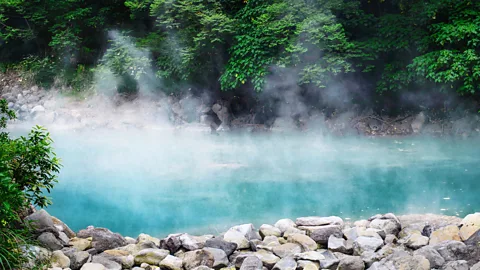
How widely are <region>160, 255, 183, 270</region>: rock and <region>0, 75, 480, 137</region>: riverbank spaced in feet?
30.6

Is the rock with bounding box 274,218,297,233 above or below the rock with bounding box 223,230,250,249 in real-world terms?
→ above

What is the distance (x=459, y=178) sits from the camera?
700 cm

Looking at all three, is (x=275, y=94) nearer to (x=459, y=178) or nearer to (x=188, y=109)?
(x=188, y=109)

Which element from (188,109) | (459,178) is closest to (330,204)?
(459,178)

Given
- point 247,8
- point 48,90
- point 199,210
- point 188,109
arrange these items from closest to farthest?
point 199,210 < point 247,8 < point 188,109 < point 48,90

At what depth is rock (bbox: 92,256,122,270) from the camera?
10.8 ft

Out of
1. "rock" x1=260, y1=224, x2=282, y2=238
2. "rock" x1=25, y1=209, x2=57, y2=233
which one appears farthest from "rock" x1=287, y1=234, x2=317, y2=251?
"rock" x1=25, y1=209, x2=57, y2=233

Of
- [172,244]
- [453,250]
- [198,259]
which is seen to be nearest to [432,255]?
[453,250]

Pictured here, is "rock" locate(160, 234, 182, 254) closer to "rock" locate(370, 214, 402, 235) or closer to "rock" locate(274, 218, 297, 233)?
"rock" locate(274, 218, 297, 233)

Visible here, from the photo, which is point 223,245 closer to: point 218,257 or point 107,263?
point 218,257

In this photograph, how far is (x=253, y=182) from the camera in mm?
6957

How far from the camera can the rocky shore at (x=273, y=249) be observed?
330 cm

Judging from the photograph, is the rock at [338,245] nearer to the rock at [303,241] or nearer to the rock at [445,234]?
the rock at [303,241]

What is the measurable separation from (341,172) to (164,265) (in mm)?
4746
